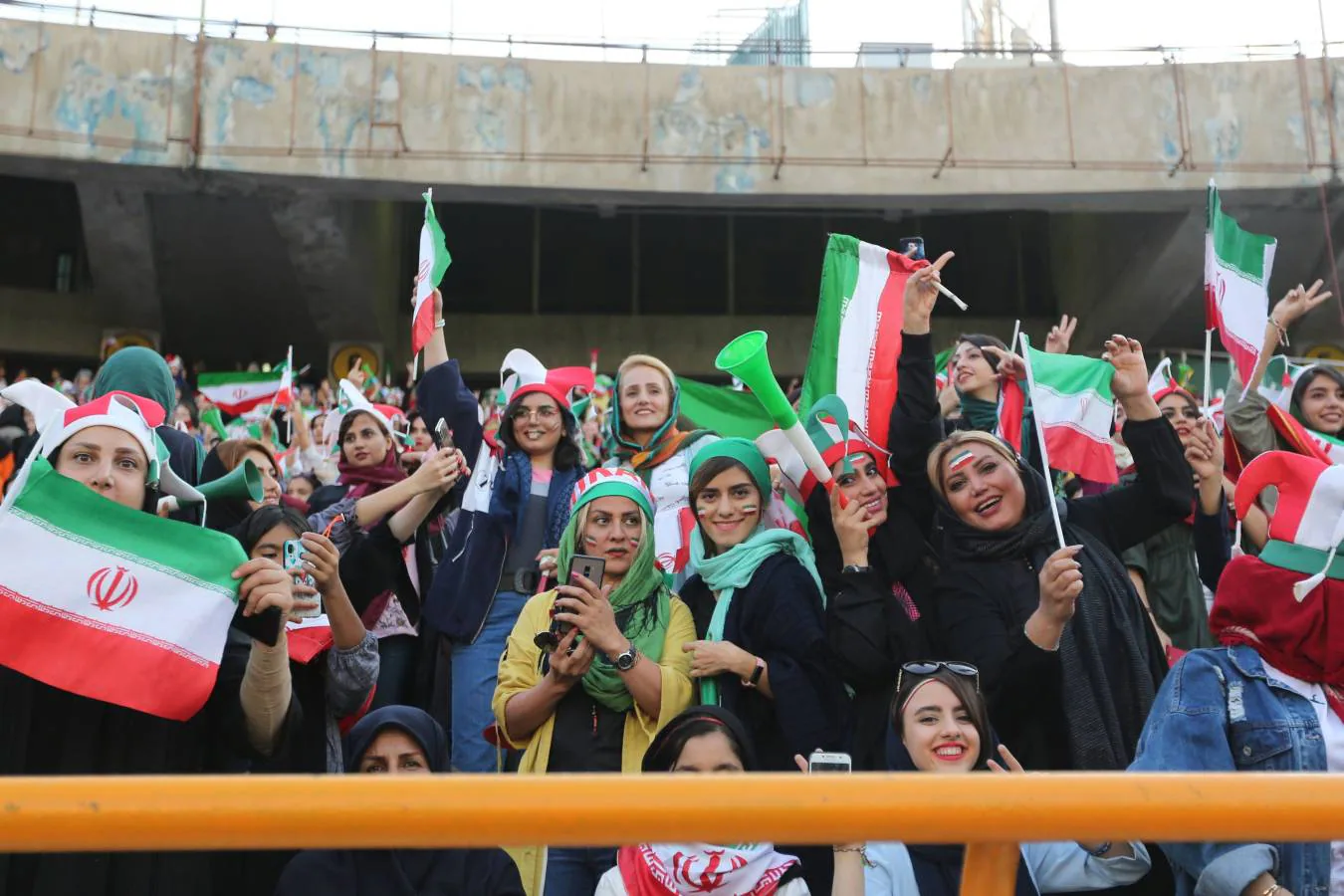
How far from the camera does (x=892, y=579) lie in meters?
3.78

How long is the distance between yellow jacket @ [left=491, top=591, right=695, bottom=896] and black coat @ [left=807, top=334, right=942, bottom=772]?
1.38 feet

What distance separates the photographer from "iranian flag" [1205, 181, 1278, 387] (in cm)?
578

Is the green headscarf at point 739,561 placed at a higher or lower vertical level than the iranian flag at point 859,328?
lower

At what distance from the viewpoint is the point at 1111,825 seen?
4.66 ft

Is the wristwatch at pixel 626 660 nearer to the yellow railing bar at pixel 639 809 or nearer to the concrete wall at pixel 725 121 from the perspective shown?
the yellow railing bar at pixel 639 809

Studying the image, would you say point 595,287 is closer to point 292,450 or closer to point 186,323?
point 186,323

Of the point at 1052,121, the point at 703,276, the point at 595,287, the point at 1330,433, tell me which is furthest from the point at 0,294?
the point at 1330,433

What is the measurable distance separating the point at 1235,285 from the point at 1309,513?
10.9 feet

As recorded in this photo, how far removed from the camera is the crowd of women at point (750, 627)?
2.87 meters

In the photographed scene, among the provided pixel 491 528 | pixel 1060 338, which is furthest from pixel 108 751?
pixel 1060 338

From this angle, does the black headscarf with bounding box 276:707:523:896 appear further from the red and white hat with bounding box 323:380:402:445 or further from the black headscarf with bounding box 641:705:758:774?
the red and white hat with bounding box 323:380:402:445

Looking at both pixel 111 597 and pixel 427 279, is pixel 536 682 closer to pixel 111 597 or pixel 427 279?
pixel 111 597

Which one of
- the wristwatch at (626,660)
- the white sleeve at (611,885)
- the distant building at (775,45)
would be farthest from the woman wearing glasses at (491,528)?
the distant building at (775,45)

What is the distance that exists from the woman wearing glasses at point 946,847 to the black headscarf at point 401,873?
0.94 m
